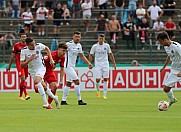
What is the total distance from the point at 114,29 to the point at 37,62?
1969 centimetres

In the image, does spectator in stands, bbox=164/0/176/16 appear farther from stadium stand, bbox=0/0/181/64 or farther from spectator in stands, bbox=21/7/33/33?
spectator in stands, bbox=21/7/33/33

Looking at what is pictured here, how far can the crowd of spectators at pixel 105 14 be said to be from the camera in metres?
41.0

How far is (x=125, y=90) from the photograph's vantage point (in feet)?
120

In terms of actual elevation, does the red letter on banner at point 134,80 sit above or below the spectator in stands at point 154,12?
below

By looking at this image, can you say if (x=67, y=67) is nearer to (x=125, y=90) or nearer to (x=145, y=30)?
(x=125, y=90)

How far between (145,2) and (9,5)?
8288mm

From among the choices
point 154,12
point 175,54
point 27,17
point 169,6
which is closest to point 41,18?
point 27,17

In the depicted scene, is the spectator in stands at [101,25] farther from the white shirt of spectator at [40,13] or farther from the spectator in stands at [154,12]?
the white shirt of spectator at [40,13]

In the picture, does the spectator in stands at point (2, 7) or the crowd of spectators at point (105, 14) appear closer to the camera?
the crowd of spectators at point (105, 14)

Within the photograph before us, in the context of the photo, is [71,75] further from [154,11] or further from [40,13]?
[40,13]

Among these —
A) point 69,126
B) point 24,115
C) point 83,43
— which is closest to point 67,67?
point 24,115

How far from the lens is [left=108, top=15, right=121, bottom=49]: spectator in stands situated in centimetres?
4094

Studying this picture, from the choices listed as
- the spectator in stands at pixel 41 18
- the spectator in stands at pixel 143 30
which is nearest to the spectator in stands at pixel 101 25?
the spectator in stands at pixel 143 30

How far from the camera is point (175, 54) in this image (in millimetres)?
20766
